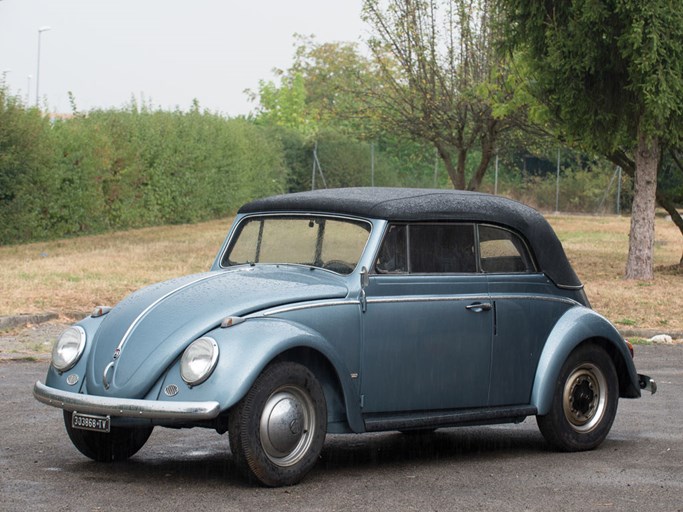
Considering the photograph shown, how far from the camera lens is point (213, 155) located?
40.1 metres

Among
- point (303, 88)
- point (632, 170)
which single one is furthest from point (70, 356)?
point (303, 88)

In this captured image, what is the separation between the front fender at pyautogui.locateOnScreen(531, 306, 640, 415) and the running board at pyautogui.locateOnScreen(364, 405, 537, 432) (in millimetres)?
149

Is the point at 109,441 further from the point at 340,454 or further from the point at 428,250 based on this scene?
the point at 428,250

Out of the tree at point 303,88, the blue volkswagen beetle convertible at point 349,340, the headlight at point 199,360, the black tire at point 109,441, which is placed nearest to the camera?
the headlight at point 199,360

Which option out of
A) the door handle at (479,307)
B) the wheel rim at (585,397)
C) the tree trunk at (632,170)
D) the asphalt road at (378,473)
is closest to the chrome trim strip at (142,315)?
the asphalt road at (378,473)

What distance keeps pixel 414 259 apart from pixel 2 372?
205 inches

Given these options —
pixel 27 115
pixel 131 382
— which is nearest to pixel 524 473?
pixel 131 382

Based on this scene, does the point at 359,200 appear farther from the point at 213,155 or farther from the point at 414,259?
the point at 213,155

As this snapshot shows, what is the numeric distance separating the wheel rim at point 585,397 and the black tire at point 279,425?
2032mm

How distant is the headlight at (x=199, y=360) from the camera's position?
6270 mm

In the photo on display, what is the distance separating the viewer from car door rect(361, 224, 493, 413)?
7043 millimetres

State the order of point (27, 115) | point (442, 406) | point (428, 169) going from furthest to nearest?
point (428, 169) → point (27, 115) → point (442, 406)

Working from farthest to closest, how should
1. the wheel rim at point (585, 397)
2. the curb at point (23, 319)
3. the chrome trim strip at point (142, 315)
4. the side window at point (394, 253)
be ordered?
the curb at point (23, 319) → the wheel rim at point (585, 397) → the side window at point (394, 253) → the chrome trim strip at point (142, 315)

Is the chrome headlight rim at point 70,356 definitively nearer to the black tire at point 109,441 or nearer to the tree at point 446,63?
the black tire at point 109,441
